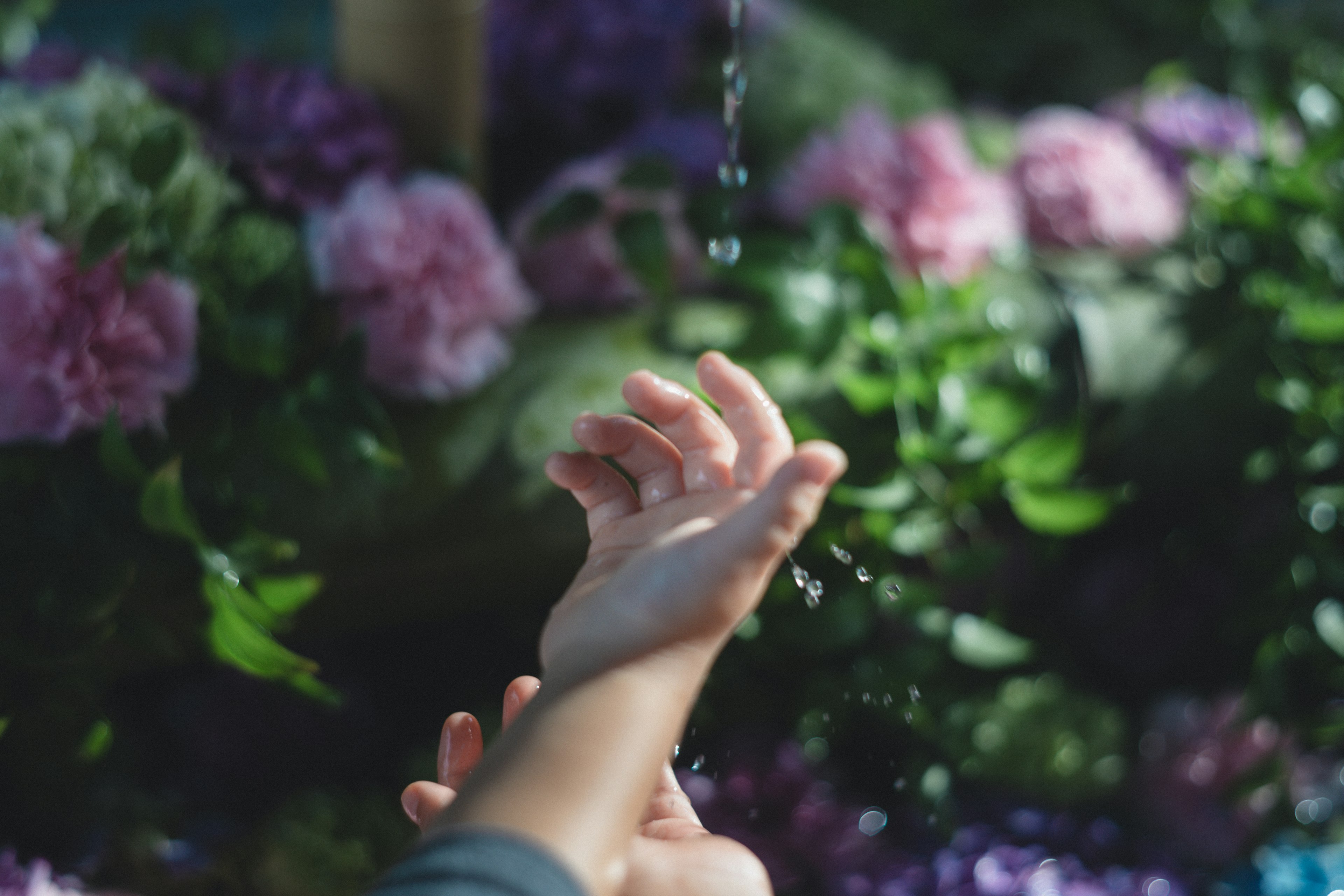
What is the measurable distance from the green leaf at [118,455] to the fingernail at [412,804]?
298 mm

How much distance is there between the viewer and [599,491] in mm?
553

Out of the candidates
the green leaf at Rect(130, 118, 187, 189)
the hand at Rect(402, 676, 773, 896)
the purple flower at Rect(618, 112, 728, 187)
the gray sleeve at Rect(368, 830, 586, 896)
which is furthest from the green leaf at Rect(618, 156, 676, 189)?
the gray sleeve at Rect(368, 830, 586, 896)

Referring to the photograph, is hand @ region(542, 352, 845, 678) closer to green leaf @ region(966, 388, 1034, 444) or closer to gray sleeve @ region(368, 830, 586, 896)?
gray sleeve @ region(368, 830, 586, 896)

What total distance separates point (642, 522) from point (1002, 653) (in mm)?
463

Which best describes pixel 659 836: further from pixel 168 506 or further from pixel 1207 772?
pixel 1207 772

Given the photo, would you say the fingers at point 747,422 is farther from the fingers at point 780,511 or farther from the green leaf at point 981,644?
the green leaf at point 981,644

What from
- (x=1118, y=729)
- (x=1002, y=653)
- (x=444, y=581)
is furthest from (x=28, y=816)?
(x=1118, y=729)

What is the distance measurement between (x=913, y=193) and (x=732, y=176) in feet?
0.63

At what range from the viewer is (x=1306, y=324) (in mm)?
950

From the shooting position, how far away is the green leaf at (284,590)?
0.71 metres

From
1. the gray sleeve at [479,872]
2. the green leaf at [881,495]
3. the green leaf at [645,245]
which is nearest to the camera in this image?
the gray sleeve at [479,872]

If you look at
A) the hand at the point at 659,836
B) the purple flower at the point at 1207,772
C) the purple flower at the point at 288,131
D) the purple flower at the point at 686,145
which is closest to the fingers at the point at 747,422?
the hand at the point at 659,836

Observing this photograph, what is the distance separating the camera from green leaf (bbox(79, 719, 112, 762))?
685 millimetres

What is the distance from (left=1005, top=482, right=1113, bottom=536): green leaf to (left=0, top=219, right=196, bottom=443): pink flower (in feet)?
2.04
